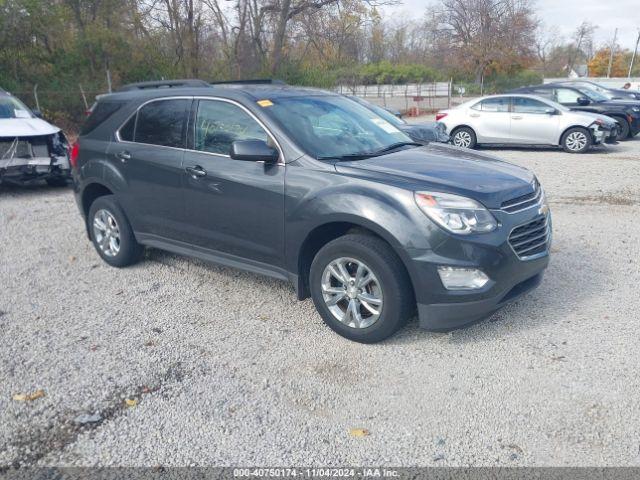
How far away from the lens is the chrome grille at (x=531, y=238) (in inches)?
157

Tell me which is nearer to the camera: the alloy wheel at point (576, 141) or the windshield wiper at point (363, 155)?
the windshield wiper at point (363, 155)

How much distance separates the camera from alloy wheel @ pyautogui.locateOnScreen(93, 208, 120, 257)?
5.86 meters

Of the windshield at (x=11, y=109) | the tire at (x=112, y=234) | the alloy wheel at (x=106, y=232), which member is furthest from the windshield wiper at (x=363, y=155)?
the windshield at (x=11, y=109)

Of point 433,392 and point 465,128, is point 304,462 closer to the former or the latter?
point 433,392

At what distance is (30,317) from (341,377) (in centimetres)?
272

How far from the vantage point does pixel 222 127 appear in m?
4.83

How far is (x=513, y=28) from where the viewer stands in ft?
160

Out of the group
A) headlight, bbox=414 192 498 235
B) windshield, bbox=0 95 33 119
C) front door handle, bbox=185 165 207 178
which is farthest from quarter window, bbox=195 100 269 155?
windshield, bbox=0 95 33 119

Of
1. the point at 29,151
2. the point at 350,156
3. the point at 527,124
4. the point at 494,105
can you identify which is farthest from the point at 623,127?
the point at 29,151

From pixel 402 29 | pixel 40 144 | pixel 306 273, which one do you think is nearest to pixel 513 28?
pixel 402 29

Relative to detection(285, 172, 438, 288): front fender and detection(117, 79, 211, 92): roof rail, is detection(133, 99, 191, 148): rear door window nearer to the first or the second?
detection(117, 79, 211, 92): roof rail

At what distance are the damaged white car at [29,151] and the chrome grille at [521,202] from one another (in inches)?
325

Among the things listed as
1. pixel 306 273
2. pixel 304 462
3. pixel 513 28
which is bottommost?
pixel 304 462

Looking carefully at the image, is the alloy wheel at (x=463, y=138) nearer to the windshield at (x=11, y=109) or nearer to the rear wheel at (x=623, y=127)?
the rear wheel at (x=623, y=127)
